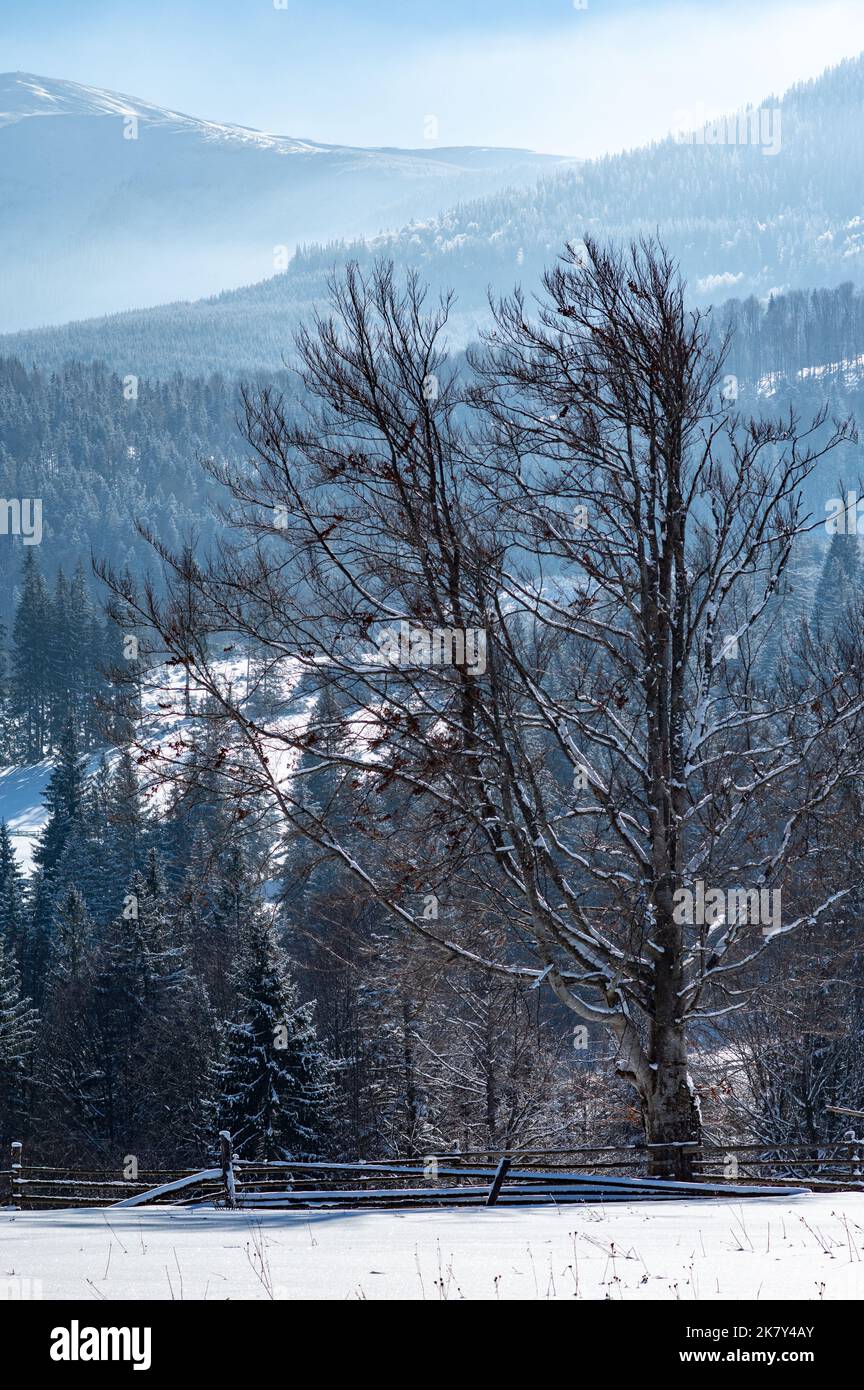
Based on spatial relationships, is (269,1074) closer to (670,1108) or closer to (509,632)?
(670,1108)

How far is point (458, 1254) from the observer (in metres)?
7.80

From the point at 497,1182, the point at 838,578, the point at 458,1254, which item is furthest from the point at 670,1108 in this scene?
the point at 838,578

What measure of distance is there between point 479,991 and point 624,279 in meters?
19.7

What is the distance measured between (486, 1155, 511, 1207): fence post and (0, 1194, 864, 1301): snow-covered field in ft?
2.66

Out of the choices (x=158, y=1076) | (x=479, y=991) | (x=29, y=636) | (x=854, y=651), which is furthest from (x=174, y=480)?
(x=854, y=651)

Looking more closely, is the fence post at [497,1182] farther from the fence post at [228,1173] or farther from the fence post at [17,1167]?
the fence post at [17,1167]

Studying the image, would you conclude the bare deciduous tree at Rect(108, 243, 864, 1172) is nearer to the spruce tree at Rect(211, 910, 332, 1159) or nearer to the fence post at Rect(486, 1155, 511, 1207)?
the fence post at Rect(486, 1155, 511, 1207)

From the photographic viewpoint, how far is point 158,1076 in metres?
46.8

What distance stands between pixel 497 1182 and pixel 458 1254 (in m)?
3.87

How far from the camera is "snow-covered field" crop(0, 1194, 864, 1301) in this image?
6.54m

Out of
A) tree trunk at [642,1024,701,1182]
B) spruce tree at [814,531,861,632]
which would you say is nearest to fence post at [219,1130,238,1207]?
tree trunk at [642,1024,701,1182]

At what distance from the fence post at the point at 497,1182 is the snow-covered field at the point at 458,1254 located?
81cm
